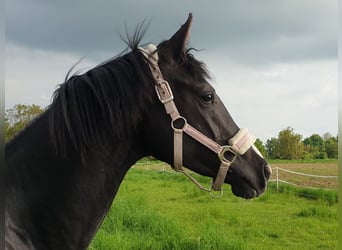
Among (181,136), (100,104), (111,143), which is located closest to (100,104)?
(100,104)

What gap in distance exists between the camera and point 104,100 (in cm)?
189

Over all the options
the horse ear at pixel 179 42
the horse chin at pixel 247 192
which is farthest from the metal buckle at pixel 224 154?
the horse ear at pixel 179 42

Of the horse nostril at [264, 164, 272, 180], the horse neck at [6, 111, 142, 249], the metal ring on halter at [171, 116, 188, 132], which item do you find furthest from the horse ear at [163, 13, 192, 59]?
the horse nostril at [264, 164, 272, 180]

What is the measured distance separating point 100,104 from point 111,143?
220 millimetres

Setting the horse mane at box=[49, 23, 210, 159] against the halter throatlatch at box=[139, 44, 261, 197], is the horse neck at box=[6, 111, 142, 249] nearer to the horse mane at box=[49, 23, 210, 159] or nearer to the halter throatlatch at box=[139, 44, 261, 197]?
Result: the horse mane at box=[49, 23, 210, 159]

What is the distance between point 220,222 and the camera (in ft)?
25.6

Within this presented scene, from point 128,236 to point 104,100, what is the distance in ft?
14.0

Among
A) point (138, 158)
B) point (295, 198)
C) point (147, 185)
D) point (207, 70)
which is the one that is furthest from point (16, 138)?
point (147, 185)

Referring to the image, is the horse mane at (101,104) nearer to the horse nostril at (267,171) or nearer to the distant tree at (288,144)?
the horse nostril at (267,171)

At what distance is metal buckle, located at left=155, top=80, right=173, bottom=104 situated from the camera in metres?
1.98

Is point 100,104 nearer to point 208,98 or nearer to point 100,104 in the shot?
point 100,104

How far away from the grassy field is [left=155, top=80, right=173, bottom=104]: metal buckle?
3.62 m

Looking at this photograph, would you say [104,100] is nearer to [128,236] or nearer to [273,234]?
[128,236]

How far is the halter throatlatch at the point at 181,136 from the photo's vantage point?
1.98 meters
